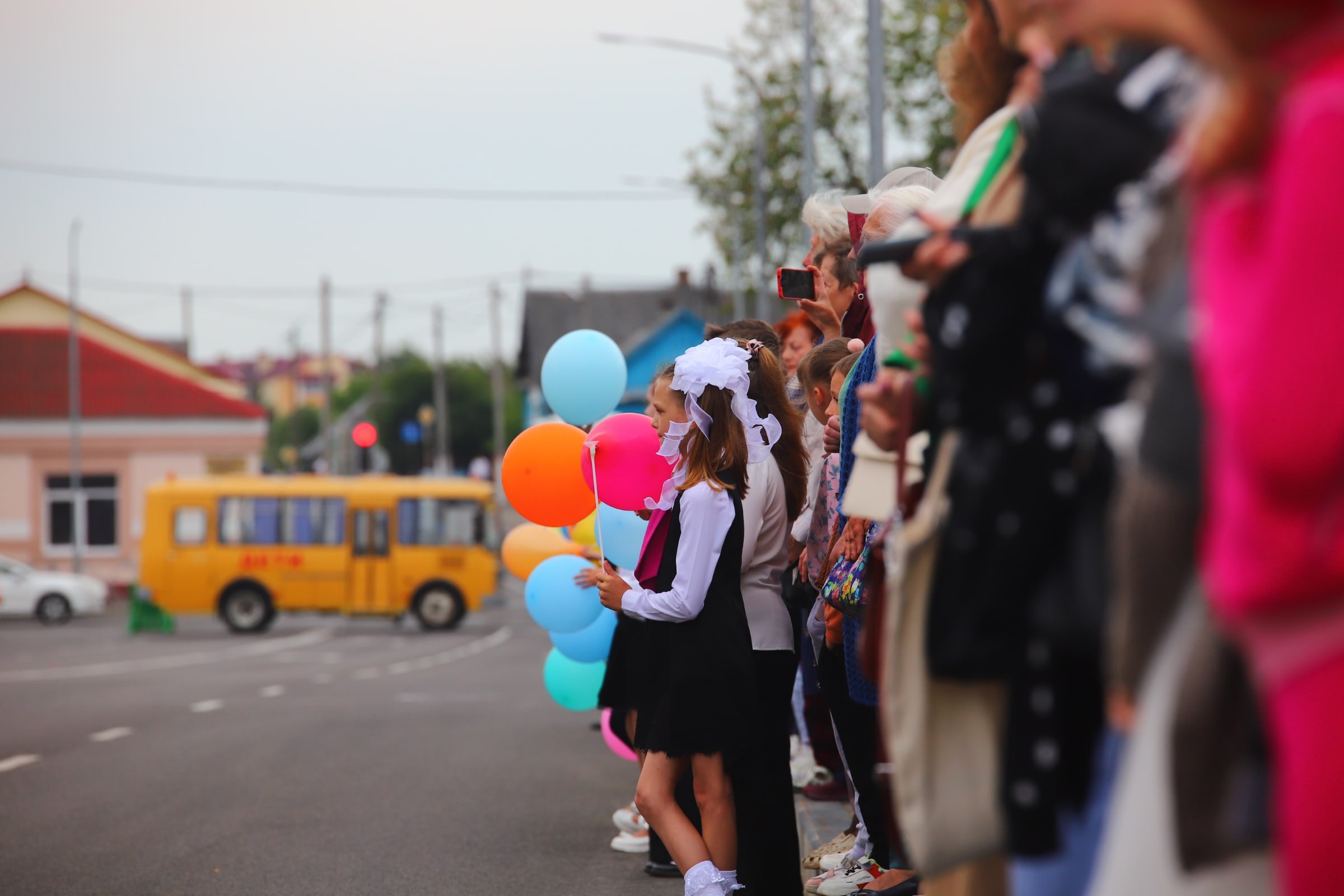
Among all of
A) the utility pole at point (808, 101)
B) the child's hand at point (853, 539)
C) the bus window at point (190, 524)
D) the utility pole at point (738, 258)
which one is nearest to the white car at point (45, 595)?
the bus window at point (190, 524)

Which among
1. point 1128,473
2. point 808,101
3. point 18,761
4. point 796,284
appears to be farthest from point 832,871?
point 808,101

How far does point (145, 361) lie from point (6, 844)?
164 feet

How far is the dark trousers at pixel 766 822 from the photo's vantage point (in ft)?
15.9

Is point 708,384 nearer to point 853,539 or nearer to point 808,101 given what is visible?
point 853,539

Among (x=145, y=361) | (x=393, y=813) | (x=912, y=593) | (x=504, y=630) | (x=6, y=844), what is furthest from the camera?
(x=145, y=361)

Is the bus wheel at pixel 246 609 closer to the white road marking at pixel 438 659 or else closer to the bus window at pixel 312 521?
the bus window at pixel 312 521

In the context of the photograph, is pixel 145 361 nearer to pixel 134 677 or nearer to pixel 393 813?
pixel 134 677

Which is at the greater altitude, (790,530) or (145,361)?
(145,361)

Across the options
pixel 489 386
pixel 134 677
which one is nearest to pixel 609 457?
pixel 134 677

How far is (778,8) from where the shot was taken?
104 feet

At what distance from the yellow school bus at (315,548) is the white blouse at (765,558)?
1034 inches

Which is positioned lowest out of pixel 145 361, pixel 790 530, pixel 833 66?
pixel 790 530

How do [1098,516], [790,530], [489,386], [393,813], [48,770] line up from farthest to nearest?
[489,386], [48,770], [393,813], [790,530], [1098,516]

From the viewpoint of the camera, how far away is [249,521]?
30156mm
